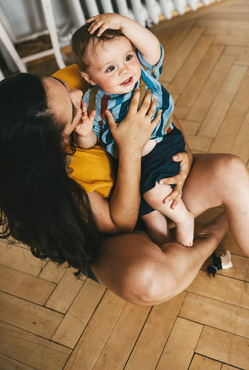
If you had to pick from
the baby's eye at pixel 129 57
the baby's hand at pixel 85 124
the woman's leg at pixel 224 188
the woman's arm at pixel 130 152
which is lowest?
the woman's leg at pixel 224 188

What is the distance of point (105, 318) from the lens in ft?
3.98

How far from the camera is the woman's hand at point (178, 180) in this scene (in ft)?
A: 3.41

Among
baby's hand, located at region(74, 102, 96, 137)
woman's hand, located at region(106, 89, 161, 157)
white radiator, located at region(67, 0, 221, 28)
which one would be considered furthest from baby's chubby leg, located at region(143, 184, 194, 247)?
white radiator, located at region(67, 0, 221, 28)

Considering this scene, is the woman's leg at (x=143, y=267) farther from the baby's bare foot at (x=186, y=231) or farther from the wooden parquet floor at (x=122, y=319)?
the wooden parquet floor at (x=122, y=319)

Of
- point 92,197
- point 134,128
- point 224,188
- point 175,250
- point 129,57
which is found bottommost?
point 175,250

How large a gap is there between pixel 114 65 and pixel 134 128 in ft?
0.57

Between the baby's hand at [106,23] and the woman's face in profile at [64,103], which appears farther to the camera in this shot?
the baby's hand at [106,23]

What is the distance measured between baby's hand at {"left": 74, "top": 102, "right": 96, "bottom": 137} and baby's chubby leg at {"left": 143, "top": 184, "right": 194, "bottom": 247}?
25cm

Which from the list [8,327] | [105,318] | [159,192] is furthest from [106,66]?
[8,327]

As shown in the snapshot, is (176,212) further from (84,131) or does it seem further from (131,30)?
(131,30)

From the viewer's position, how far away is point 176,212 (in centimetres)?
107

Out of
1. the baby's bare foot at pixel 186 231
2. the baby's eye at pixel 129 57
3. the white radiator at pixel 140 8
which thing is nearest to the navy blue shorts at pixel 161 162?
the baby's bare foot at pixel 186 231

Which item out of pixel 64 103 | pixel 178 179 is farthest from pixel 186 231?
pixel 64 103

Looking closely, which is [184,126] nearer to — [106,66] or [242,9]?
[106,66]
